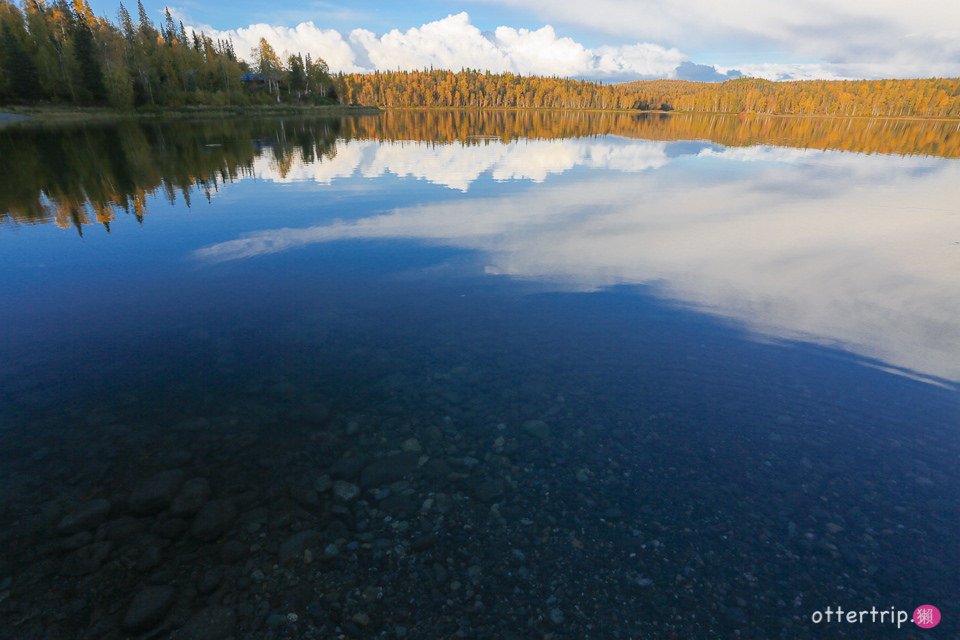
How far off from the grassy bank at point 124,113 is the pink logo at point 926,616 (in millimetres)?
129610

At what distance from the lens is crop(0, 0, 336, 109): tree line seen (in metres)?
102

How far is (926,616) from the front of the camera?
620 cm

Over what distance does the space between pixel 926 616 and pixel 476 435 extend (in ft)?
23.9

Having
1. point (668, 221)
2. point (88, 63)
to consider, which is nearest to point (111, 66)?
point (88, 63)

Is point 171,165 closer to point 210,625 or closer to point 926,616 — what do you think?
point 210,625

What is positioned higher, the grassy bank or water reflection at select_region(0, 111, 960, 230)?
the grassy bank

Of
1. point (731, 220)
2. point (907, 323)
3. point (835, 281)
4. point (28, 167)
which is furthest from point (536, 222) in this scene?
point (28, 167)

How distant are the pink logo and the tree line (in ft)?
498

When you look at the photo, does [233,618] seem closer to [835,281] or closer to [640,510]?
[640,510]

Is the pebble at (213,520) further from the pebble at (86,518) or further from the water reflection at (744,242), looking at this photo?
the water reflection at (744,242)

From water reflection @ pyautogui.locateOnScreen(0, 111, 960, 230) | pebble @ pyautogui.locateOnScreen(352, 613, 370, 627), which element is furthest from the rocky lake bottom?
water reflection @ pyautogui.locateOnScreen(0, 111, 960, 230)

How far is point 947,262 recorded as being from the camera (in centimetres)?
1969

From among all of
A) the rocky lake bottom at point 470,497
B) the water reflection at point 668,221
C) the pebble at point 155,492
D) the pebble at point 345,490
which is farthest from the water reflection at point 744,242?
the pebble at point 155,492

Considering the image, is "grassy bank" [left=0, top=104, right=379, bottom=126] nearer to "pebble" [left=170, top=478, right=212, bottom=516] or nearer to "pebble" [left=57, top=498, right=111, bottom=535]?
"pebble" [left=57, top=498, right=111, bottom=535]
